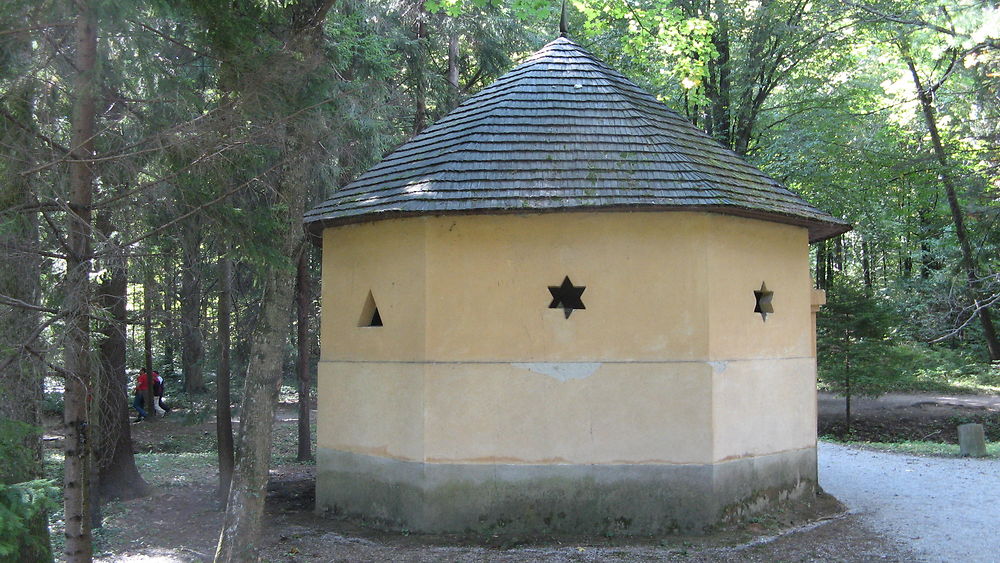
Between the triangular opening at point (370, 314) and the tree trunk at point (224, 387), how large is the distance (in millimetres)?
2028

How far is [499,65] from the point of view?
17.0m

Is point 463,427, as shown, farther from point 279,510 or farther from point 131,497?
point 131,497

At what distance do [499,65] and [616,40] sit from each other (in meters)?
3.41

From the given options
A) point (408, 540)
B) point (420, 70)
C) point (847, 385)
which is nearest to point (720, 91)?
point (847, 385)

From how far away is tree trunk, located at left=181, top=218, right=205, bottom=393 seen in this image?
7028 millimetres

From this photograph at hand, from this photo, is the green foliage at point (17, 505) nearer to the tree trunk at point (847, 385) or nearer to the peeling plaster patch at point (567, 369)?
the peeling plaster patch at point (567, 369)

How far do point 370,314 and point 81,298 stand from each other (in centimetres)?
409

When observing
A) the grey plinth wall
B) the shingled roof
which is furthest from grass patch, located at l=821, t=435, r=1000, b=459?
the grey plinth wall

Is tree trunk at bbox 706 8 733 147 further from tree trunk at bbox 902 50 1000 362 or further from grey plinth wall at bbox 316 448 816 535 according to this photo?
grey plinth wall at bbox 316 448 816 535

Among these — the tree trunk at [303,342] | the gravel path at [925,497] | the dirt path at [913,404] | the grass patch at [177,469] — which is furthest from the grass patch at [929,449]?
the grass patch at [177,469]

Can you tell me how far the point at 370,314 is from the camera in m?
9.31

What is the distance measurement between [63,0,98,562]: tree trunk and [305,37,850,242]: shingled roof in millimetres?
3141

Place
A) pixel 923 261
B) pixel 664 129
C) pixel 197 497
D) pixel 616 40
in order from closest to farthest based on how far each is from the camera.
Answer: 1. pixel 664 129
2. pixel 197 497
3. pixel 616 40
4. pixel 923 261

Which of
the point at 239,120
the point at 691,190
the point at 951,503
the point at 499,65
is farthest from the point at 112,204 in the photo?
the point at 499,65
